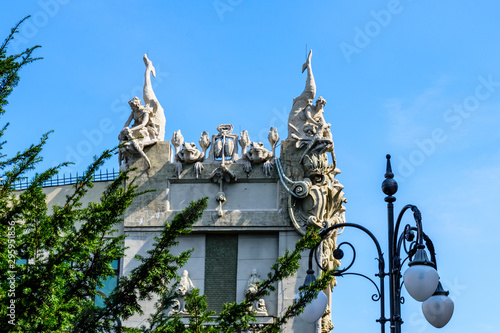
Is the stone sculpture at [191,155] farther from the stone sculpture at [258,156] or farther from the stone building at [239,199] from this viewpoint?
the stone sculpture at [258,156]

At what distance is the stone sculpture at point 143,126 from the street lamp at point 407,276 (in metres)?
16.2

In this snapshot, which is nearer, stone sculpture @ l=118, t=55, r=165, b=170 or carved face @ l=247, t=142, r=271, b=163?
carved face @ l=247, t=142, r=271, b=163

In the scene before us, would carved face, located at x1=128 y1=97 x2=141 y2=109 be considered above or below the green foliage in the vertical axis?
above

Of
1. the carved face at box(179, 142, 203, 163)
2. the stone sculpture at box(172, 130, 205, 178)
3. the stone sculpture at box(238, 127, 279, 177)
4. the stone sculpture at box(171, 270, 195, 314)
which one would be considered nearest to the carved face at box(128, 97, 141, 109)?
the stone sculpture at box(172, 130, 205, 178)

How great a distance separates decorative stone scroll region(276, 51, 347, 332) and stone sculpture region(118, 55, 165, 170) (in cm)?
469

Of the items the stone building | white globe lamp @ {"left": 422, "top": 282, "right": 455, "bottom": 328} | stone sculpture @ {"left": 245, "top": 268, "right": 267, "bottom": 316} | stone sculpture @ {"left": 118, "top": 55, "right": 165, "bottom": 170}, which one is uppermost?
stone sculpture @ {"left": 118, "top": 55, "right": 165, "bottom": 170}

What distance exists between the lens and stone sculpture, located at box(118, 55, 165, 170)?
Answer: 3606cm

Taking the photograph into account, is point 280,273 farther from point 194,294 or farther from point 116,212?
point 116,212

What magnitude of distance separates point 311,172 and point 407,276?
18048mm

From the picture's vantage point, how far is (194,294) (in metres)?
20.0

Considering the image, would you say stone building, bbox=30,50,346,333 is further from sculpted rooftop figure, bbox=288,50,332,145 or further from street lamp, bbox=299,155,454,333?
street lamp, bbox=299,155,454,333

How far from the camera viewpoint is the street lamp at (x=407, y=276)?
1689 centimetres

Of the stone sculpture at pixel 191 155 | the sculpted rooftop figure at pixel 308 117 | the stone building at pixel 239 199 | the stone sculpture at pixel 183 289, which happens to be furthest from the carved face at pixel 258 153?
the stone sculpture at pixel 183 289

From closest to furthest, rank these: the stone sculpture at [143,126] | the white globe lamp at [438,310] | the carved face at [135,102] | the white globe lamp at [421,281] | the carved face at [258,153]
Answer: the white globe lamp at [421,281] → the white globe lamp at [438,310] → the carved face at [258,153] → the stone sculpture at [143,126] → the carved face at [135,102]
